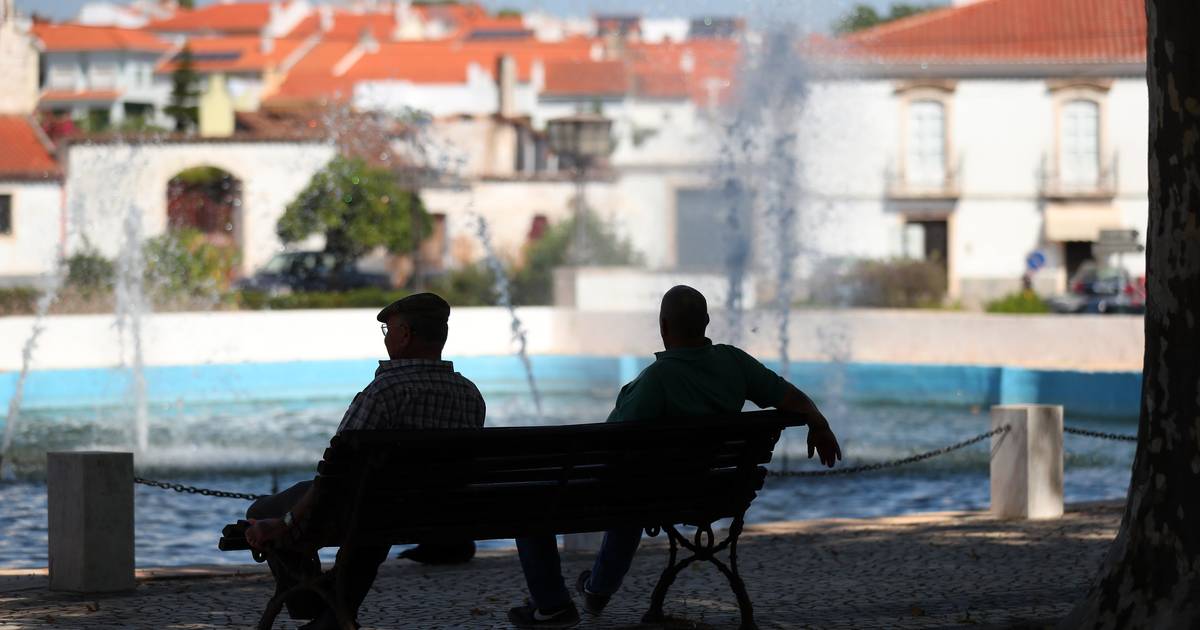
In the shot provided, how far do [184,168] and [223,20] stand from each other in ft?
212

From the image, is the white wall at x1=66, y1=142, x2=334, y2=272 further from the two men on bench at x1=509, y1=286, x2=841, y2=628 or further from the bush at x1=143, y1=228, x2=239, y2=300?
the two men on bench at x1=509, y1=286, x2=841, y2=628

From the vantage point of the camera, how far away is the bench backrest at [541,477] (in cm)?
500

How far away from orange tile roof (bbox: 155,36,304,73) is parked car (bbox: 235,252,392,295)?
48831 mm

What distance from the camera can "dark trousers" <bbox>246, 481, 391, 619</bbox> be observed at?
515 centimetres

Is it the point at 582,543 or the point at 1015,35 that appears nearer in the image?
the point at 582,543

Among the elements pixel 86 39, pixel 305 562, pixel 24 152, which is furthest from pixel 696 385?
pixel 86 39

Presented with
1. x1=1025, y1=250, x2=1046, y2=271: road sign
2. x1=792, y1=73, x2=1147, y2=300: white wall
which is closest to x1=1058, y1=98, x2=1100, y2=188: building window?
x1=792, y1=73, x2=1147, y2=300: white wall

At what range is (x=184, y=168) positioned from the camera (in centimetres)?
4559

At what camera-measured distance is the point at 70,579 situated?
6.82 metres

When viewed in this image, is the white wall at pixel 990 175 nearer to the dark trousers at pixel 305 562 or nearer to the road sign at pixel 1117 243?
the road sign at pixel 1117 243

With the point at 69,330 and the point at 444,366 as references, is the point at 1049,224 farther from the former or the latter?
the point at 444,366

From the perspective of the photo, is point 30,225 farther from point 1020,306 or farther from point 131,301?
point 1020,306

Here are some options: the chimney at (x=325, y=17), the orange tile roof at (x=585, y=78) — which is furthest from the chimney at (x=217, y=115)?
the chimney at (x=325, y=17)

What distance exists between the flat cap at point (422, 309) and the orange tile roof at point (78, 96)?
74392 millimetres
